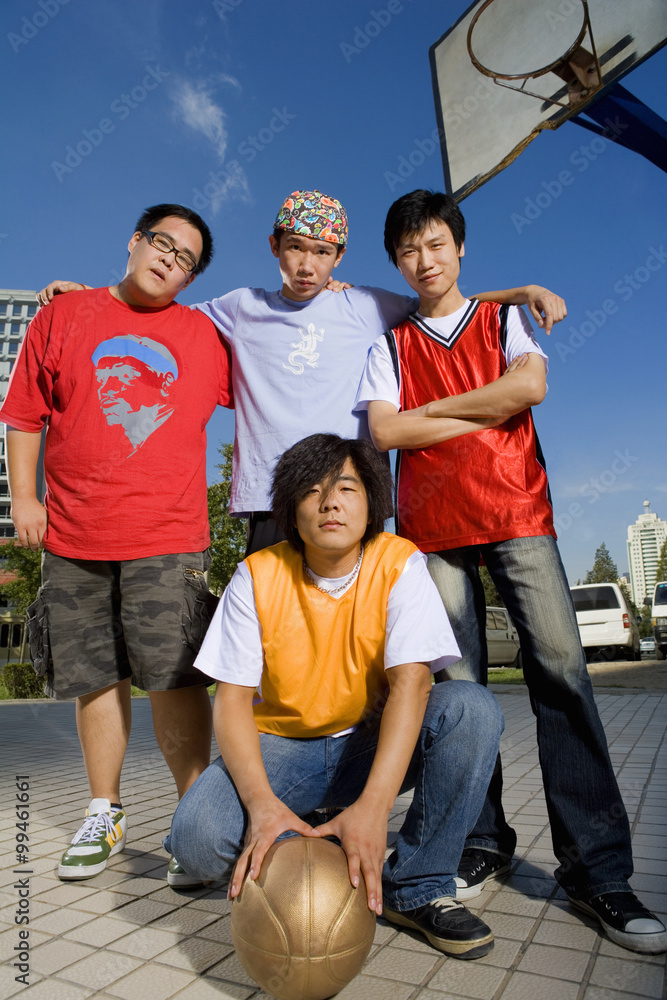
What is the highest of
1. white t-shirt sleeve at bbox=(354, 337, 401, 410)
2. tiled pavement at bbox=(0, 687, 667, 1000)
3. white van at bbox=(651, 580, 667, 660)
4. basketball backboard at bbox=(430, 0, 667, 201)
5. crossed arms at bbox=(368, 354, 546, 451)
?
basketball backboard at bbox=(430, 0, 667, 201)

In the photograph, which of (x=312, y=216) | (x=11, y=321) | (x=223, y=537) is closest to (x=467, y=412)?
(x=312, y=216)

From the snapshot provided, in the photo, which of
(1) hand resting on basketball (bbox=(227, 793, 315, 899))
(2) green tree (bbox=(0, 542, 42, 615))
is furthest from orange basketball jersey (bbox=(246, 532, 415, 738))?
(2) green tree (bbox=(0, 542, 42, 615))

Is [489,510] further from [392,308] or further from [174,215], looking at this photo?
[174,215]

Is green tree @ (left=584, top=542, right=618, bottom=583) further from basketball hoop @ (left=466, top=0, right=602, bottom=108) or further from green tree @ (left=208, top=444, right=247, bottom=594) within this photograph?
basketball hoop @ (left=466, top=0, right=602, bottom=108)

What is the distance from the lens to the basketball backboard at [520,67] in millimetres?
4949

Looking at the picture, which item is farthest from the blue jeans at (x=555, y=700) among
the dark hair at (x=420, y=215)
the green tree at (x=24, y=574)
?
the green tree at (x=24, y=574)

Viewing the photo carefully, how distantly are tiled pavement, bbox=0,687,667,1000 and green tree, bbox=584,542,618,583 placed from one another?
290 feet

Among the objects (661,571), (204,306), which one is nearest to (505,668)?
(204,306)

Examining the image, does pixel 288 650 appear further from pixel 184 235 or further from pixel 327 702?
pixel 184 235

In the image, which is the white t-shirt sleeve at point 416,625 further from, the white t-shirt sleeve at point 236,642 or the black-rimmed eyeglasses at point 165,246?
the black-rimmed eyeglasses at point 165,246

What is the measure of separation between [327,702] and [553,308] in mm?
1599

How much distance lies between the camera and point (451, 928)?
1910 mm

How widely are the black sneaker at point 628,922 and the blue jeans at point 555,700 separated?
0.03 m

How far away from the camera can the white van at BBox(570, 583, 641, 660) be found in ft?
49.8
